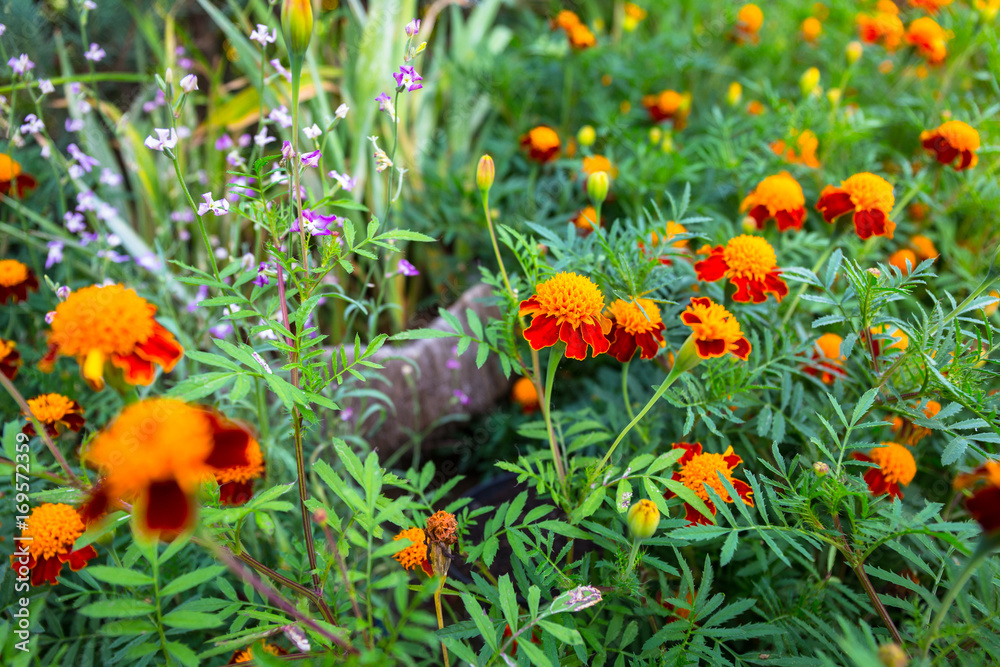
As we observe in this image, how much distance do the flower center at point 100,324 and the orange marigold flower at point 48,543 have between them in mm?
273

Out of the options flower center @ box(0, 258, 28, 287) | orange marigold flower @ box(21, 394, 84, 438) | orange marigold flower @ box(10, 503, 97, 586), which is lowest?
orange marigold flower @ box(10, 503, 97, 586)

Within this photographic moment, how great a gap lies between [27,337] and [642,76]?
1451mm

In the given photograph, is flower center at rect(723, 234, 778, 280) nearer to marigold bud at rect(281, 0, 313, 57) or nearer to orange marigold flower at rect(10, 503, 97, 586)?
marigold bud at rect(281, 0, 313, 57)

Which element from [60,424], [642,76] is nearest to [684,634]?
[60,424]

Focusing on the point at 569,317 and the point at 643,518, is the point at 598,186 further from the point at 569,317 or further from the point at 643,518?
the point at 643,518

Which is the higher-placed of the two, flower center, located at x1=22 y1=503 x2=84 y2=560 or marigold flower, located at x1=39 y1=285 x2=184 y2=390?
marigold flower, located at x1=39 y1=285 x2=184 y2=390

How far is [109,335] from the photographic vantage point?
422mm

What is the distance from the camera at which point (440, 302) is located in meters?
1.41

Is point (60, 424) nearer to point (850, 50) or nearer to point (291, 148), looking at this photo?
point (291, 148)

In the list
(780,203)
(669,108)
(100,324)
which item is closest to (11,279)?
(100,324)

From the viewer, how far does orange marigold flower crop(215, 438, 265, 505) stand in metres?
0.69

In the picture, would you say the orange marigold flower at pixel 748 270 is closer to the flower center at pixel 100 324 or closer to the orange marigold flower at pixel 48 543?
the flower center at pixel 100 324

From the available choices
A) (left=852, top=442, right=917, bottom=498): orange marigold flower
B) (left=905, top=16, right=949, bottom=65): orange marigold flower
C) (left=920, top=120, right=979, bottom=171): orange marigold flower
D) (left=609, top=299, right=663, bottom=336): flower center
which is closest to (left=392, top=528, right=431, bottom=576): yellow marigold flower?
(left=609, top=299, right=663, bottom=336): flower center

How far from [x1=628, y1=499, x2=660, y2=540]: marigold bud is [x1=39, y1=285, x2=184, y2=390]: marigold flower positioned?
406mm
